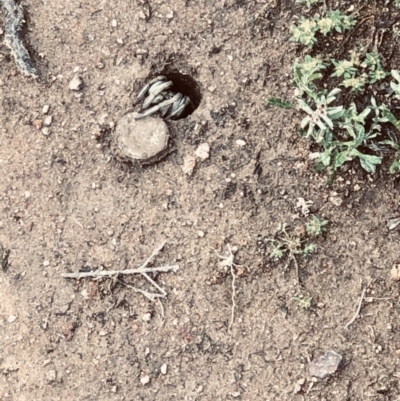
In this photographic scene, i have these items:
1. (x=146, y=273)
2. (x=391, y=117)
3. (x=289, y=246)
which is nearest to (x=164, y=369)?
(x=146, y=273)

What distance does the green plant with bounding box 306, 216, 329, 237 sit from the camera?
212cm

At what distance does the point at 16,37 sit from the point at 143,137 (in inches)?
22.1

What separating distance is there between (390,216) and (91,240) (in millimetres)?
998

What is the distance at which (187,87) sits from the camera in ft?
7.40

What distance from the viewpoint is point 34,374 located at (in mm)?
2174

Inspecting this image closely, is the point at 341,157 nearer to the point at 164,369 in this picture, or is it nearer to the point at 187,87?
the point at 187,87

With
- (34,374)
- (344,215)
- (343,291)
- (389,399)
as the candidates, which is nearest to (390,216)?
(344,215)

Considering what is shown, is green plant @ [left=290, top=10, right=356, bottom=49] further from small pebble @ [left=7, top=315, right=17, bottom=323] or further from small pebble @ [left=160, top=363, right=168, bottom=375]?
small pebble @ [left=7, top=315, right=17, bottom=323]

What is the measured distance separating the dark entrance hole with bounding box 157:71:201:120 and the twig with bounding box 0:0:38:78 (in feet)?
1.49

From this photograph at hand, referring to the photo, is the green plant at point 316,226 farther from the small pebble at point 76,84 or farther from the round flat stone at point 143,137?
the small pebble at point 76,84

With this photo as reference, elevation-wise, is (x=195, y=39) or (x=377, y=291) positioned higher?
(x=195, y=39)

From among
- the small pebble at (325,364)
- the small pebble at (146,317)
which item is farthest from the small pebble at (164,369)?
the small pebble at (325,364)

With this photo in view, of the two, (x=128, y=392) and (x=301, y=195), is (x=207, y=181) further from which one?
(x=128, y=392)

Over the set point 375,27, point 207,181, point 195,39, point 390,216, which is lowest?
point 390,216
